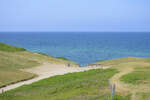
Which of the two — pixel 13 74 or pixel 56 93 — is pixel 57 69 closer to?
pixel 13 74

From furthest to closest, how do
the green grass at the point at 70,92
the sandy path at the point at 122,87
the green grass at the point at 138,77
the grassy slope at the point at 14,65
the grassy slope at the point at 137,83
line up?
the grassy slope at the point at 14,65, the green grass at the point at 138,77, the sandy path at the point at 122,87, the green grass at the point at 70,92, the grassy slope at the point at 137,83

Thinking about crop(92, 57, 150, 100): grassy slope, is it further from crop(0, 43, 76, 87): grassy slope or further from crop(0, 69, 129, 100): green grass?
crop(0, 43, 76, 87): grassy slope

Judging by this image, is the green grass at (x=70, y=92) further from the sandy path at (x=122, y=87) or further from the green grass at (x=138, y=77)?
the green grass at (x=138, y=77)

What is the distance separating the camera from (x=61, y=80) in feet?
110

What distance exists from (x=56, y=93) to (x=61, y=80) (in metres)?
7.74

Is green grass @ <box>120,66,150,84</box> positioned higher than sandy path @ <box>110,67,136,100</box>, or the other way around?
green grass @ <box>120,66,150,84</box>

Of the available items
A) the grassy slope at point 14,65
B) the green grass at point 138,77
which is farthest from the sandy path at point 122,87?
the grassy slope at point 14,65

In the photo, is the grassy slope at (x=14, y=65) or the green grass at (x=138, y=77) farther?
the grassy slope at (x=14, y=65)

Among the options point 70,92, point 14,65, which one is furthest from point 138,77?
point 14,65

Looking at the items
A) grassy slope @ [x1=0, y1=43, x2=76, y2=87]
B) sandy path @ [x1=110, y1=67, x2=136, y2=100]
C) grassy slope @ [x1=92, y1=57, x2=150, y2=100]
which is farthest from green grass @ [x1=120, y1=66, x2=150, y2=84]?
grassy slope @ [x1=0, y1=43, x2=76, y2=87]

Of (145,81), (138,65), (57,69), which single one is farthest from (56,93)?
(57,69)

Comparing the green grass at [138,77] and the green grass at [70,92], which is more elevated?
the green grass at [138,77]

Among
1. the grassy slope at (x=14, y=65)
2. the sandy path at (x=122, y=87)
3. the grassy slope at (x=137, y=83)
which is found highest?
the grassy slope at (x=137, y=83)

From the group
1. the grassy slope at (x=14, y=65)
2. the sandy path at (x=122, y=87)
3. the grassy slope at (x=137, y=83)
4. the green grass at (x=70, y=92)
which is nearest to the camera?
the grassy slope at (x=137, y=83)
